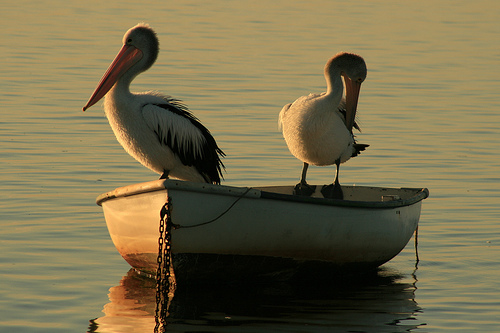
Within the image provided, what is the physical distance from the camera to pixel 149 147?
8.20 metres

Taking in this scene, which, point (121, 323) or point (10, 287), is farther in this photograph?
point (10, 287)

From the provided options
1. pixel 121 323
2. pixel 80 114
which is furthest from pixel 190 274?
pixel 80 114

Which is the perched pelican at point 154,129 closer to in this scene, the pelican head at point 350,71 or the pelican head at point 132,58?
the pelican head at point 132,58

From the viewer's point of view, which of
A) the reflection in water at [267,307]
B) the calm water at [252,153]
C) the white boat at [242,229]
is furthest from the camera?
the calm water at [252,153]

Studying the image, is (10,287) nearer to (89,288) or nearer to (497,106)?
(89,288)

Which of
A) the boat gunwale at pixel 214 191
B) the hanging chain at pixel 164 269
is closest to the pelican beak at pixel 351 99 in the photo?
the boat gunwale at pixel 214 191

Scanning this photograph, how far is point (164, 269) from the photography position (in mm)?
7426

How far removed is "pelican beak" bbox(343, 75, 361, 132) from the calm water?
1.39 meters

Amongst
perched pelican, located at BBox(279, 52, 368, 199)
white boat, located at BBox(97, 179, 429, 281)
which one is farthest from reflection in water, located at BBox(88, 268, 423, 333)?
perched pelican, located at BBox(279, 52, 368, 199)

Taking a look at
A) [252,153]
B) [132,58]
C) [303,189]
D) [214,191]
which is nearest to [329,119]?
[303,189]

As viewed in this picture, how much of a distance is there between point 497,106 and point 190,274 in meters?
10.8

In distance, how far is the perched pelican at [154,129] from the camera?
8.12m

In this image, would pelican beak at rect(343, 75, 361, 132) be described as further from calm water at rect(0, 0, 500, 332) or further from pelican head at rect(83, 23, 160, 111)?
pelican head at rect(83, 23, 160, 111)

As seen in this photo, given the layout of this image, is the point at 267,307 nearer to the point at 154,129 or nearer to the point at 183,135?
the point at 183,135
